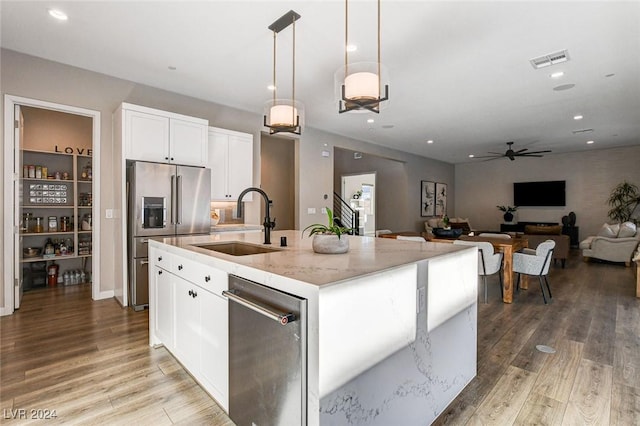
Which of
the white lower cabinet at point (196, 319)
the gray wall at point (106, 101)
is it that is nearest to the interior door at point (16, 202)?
the gray wall at point (106, 101)

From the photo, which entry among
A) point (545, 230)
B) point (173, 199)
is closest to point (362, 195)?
point (545, 230)

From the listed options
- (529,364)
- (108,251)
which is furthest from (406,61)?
(108,251)

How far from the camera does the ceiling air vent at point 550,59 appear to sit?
3.37 metres

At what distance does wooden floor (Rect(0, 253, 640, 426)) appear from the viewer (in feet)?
6.07

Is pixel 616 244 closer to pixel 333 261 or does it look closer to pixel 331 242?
pixel 331 242

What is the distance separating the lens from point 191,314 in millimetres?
2025

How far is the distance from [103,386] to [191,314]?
80 centimetres

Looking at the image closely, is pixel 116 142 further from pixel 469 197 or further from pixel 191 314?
pixel 469 197

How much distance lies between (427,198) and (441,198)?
3.38 feet

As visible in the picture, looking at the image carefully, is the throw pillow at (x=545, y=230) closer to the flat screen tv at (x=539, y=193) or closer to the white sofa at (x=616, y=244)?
the white sofa at (x=616, y=244)

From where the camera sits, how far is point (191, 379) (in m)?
2.20

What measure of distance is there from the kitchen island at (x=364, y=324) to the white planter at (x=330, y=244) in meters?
0.07

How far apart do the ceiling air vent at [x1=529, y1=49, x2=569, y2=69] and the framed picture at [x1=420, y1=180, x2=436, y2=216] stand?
6502 millimetres

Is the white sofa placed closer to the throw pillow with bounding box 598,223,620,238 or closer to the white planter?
the throw pillow with bounding box 598,223,620,238
